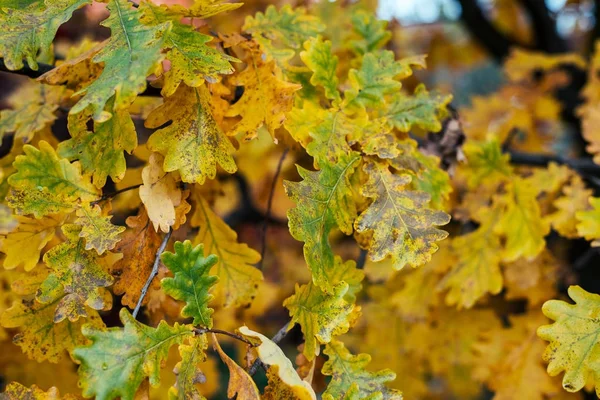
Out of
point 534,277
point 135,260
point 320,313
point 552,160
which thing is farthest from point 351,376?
point 552,160

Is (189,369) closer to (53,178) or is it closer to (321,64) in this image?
(53,178)

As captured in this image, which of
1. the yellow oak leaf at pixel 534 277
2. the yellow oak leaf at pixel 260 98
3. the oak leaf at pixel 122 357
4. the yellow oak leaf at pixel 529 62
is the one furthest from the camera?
the yellow oak leaf at pixel 529 62

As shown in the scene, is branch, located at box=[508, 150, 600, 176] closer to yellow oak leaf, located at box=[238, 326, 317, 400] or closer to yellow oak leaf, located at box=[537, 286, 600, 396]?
yellow oak leaf, located at box=[537, 286, 600, 396]

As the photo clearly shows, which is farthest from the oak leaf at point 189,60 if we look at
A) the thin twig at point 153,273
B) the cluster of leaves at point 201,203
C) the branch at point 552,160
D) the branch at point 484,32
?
the branch at point 484,32

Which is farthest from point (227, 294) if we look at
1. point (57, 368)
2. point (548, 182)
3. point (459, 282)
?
point (548, 182)

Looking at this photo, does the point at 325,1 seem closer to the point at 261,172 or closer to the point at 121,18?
the point at 261,172

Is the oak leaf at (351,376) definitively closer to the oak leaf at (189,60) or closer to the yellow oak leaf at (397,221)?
the yellow oak leaf at (397,221)
